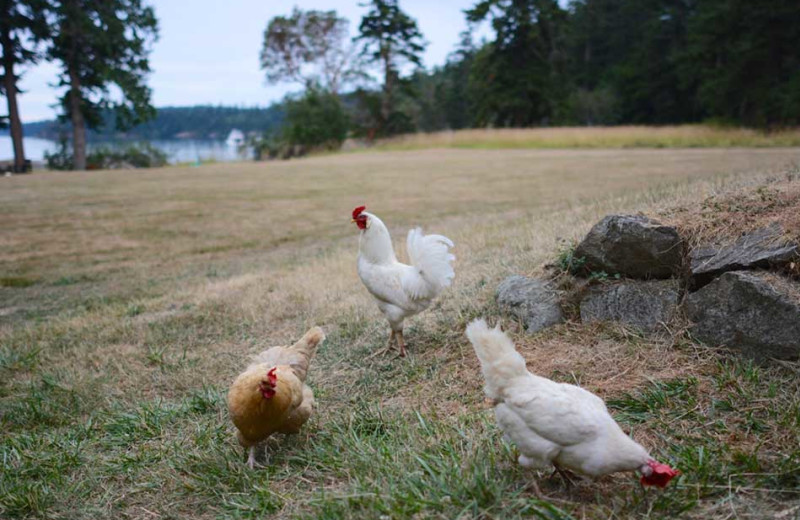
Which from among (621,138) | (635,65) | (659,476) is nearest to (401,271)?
(659,476)

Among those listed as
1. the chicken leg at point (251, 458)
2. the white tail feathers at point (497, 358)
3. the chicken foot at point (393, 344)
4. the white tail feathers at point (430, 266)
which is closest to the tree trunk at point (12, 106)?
the chicken foot at point (393, 344)

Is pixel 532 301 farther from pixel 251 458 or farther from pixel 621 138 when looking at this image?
pixel 621 138

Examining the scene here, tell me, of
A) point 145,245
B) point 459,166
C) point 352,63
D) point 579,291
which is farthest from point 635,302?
point 352,63

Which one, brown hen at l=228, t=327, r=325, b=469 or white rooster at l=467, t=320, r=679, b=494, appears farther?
brown hen at l=228, t=327, r=325, b=469

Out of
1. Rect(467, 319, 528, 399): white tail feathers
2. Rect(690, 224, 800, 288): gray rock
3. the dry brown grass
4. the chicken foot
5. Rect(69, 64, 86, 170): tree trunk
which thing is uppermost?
Rect(69, 64, 86, 170): tree trunk

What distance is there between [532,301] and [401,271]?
3.59ft

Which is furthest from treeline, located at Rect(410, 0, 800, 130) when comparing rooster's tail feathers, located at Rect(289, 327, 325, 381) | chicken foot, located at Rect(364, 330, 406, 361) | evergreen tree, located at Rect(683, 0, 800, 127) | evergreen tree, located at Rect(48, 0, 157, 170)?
rooster's tail feathers, located at Rect(289, 327, 325, 381)

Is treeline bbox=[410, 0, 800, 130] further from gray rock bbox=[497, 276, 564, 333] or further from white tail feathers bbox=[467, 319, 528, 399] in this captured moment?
white tail feathers bbox=[467, 319, 528, 399]

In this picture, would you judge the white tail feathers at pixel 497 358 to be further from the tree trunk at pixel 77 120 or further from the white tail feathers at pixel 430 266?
the tree trunk at pixel 77 120

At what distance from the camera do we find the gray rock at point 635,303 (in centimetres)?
381

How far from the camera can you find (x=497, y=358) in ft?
8.13

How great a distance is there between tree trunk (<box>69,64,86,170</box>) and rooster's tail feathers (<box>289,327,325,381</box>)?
3523 cm

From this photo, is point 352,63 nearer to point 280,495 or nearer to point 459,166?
point 459,166

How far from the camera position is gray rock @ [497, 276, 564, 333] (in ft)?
14.0
